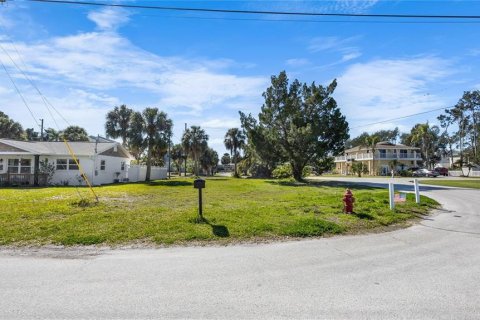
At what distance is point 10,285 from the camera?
4.52 metres

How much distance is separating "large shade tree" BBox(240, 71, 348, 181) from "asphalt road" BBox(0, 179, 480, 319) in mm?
28625

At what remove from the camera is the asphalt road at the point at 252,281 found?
12.2 feet

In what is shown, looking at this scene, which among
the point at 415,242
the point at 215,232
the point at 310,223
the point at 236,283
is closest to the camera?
the point at 236,283

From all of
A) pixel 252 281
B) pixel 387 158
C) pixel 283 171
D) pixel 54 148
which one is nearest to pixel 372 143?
pixel 387 158

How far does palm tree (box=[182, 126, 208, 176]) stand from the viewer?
52.3 meters

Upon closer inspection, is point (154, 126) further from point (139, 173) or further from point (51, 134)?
point (51, 134)

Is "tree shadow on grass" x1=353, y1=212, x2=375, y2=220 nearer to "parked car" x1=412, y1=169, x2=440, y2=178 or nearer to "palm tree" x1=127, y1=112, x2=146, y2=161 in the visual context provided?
"palm tree" x1=127, y1=112, x2=146, y2=161

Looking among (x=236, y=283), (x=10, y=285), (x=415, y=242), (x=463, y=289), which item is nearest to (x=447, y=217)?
(x=415, y=242)

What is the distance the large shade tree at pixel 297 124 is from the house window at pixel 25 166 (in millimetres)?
21922

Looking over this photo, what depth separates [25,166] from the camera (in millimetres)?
28500

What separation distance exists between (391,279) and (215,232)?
14.0ft

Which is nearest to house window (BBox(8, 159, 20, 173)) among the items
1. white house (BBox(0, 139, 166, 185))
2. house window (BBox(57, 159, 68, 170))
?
white house (BBox(0, 139, 166, 185))

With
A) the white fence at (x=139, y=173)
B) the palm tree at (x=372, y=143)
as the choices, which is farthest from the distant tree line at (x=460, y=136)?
the white fence at (x=139, y=173)

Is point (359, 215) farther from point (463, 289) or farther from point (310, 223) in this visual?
point (463, 289)
